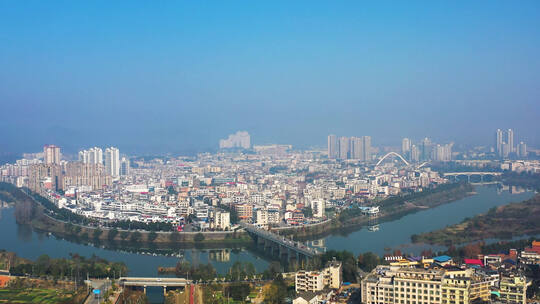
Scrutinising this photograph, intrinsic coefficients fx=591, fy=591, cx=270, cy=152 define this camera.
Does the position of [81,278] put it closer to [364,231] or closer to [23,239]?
[23,239]

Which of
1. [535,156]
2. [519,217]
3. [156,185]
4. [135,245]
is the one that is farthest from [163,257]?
[535,156]

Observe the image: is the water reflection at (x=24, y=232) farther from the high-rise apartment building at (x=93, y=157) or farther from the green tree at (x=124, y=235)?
the high-rise apartment building at (x=93, y=157)

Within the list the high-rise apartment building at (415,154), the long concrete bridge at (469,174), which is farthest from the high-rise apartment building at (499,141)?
the long concrete bridge at (469,174)

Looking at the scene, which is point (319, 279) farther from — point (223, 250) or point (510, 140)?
point (510, 140)

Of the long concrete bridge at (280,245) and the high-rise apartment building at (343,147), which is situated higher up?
the high-rise apartment building at (343,147)

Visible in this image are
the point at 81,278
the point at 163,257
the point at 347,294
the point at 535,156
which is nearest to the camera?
the point at 347,294

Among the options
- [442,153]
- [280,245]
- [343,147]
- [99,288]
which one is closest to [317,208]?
[280,245]
